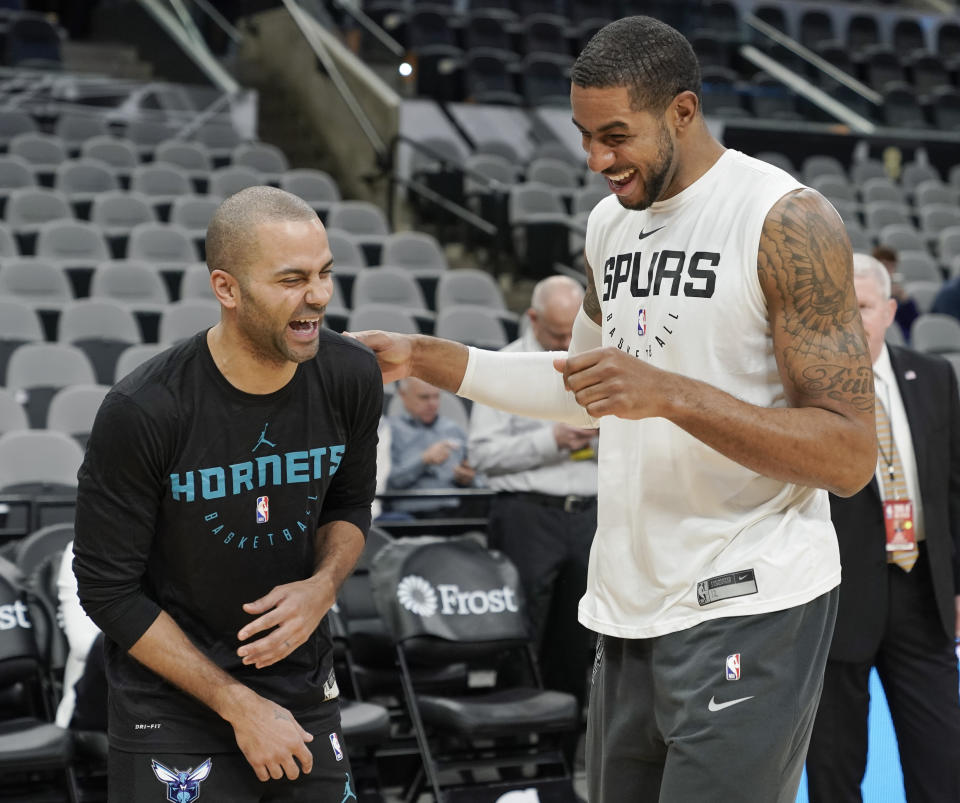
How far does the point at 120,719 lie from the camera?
2.54m

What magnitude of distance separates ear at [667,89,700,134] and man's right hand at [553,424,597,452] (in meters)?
2.96

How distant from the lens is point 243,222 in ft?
8.23

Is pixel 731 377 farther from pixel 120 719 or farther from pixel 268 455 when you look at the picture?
pixel 120 719

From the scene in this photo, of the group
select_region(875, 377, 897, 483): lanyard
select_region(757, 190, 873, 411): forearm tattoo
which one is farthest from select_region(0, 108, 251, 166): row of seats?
select_region(757, 190, 873, 411): forearm tattoo

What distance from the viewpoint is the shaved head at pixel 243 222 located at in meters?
2.50

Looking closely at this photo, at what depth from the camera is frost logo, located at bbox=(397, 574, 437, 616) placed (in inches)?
194

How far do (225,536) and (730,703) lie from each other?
985mm

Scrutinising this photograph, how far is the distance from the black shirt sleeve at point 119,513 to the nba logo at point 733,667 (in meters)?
1.05

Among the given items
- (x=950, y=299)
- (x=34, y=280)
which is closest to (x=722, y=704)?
(x=34, y=280)

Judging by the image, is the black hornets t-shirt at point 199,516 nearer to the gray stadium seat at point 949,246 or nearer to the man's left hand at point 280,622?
the man's left hand at point 280,622

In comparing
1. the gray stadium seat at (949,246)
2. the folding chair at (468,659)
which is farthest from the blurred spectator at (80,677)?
the gray stadium seat at (949,246)

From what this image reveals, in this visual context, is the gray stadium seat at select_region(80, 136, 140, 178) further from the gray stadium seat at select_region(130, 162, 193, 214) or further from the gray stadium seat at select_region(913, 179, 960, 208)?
the gray stadium seat at select_region(913, 179, 960, 208)

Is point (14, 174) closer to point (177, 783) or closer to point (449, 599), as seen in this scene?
point (449, 599)

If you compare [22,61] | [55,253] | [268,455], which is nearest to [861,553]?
[268,455]
